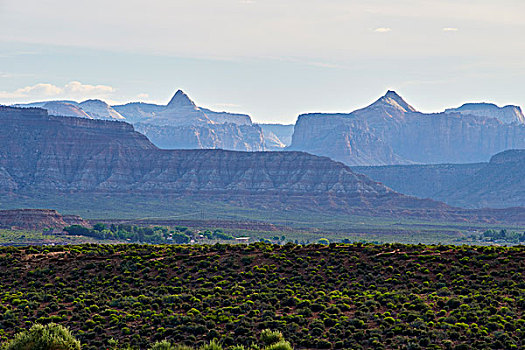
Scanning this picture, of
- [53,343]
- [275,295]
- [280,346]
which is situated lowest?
[53,343]

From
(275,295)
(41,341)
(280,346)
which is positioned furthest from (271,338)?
(41,341)

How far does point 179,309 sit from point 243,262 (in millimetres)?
14153

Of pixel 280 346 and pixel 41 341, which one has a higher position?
pixel 280 346

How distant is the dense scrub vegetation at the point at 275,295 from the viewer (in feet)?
167

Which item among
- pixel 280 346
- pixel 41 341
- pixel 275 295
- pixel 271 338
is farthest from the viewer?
pixel 275 295

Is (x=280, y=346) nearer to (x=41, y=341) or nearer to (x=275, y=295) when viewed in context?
(x=41, y=341)

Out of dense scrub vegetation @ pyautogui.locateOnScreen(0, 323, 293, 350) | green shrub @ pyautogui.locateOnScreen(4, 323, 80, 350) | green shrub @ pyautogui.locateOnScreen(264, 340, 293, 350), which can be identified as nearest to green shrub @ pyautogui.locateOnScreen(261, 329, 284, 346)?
dense scrub vegetation @ pyautogui.locateOnScreen(0, 323, 293, 350)

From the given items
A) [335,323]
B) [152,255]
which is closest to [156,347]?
[335,323]

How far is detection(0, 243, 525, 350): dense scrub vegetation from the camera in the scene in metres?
50.8

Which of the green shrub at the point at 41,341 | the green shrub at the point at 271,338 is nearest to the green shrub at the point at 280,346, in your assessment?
the green shrub at the point at 271,338

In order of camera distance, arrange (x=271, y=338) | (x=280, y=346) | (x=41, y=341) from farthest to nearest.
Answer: (x=271, y=338) → (x=41, y=341) → (x=280, y=346)

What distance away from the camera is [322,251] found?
74688mm

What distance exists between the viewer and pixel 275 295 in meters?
60.1

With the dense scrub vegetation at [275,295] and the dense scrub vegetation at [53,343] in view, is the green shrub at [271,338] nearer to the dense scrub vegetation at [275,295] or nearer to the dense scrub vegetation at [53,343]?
the dense scrub vegetation at [53,343]
